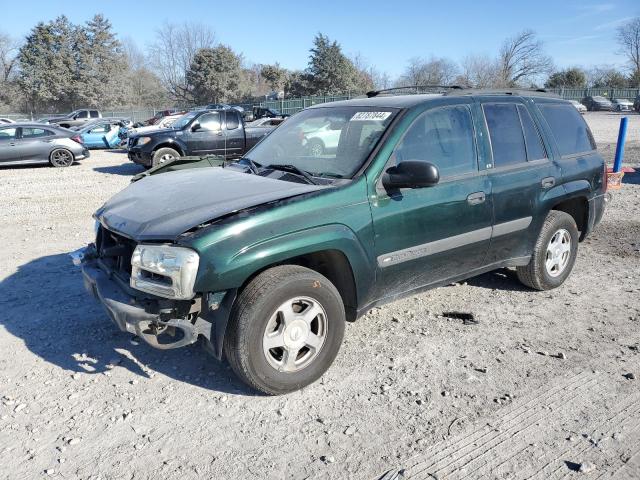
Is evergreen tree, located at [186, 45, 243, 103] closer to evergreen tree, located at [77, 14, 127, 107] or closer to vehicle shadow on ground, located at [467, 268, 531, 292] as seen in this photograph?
evergreen tree, located at [77, 14, 127, 107]

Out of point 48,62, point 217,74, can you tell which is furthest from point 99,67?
point 217,74

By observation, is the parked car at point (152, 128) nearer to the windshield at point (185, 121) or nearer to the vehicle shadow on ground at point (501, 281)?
the windshield at point (185, 121)

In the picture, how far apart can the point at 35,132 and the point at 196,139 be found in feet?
18.2

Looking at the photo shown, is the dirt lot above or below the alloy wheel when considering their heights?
below

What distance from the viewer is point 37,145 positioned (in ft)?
50.3

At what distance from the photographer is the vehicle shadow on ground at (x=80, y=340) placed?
3.61 metres

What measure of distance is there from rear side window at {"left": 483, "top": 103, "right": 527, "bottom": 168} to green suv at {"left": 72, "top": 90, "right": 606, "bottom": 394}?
0.5 inches

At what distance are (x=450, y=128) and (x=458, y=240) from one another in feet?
2.86

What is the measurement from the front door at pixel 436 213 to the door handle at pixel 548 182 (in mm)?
762

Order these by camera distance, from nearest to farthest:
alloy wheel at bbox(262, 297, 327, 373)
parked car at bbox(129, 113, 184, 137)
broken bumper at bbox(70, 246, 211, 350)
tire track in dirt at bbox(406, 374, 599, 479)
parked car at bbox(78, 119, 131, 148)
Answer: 1. tire track in dirt at bbox(406, 374, 599, 479)
2. broken bumper at bbox(70, 246, 211, 350)
3. alloy wheel at bbox(262, 297, 327, 373)
4. parked car at bbox(129, 113, 184, 137)
5. parked car at bbox(78, 119, 131, 148)

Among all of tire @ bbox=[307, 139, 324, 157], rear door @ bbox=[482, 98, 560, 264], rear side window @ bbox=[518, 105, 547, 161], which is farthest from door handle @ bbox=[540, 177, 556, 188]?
tire @ bbox=[307, 139, 324, 157]

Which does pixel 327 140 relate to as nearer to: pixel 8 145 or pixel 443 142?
pixel 443 142

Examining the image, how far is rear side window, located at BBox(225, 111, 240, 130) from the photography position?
14.3 m

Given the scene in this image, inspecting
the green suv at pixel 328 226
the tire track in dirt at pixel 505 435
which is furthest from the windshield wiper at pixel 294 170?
the tire track in dirt at pixel 505 435
